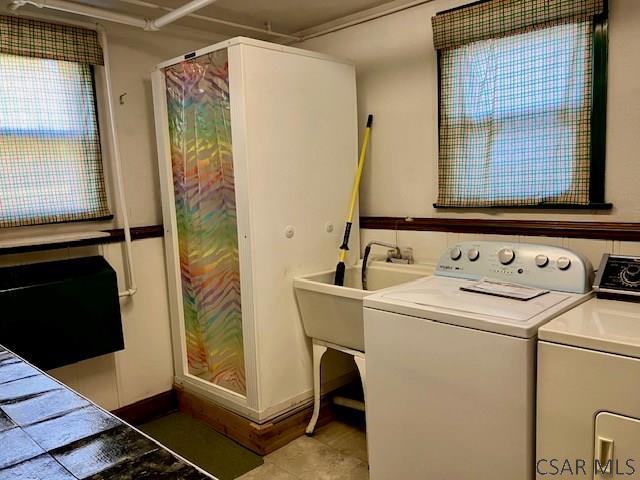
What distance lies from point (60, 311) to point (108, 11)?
1.54 m

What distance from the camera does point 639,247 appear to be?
199 cm

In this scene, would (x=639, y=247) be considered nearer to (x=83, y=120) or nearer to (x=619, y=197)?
(x=619, y=197)

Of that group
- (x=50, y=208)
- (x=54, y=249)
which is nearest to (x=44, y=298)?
(x=54, y=249)

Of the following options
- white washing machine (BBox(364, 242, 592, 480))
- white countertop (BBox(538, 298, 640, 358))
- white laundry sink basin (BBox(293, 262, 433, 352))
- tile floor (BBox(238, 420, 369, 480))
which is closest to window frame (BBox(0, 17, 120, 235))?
white laundry sink basin (BBox(293, 262, 433, 352))

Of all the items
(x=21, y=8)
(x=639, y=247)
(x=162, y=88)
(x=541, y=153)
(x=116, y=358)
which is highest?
(x=21, y=8)

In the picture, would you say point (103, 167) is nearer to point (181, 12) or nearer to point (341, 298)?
point (181, 12)

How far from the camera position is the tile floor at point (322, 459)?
91.0 inches

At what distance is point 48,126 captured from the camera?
2.53 metres

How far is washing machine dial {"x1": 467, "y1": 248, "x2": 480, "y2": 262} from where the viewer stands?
2139 mm

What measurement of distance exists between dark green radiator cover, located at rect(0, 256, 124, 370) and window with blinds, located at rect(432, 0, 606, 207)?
6.11 ft

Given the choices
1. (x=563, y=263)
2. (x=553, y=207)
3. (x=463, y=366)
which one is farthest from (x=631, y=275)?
(x=463, y=366)

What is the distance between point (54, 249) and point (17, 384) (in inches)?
62.9

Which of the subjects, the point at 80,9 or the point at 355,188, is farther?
the point at 355,188

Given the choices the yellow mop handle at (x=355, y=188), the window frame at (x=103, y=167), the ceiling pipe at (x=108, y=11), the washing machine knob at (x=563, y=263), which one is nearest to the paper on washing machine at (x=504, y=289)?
the washing machine knob at (x=563, y=263)
